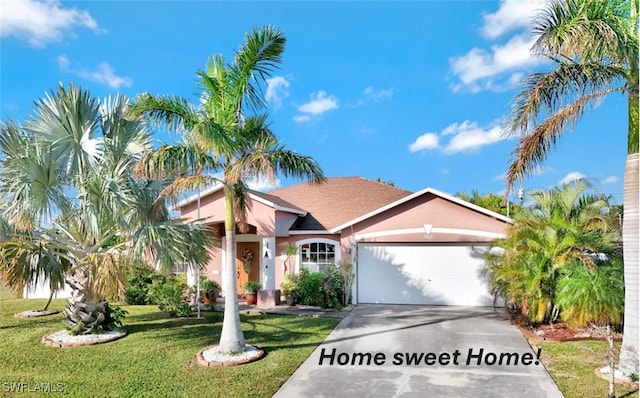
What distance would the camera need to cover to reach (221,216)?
54.6 feet

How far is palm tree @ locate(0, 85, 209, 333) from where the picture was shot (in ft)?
29.9

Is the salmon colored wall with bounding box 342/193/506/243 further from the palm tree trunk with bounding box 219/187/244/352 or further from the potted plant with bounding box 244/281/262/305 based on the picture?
the palm tree trunk with bounding box 219/187/244/352

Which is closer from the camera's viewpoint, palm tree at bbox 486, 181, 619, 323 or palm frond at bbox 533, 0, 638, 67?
palm frond at bbox 533, 0, 638, 67

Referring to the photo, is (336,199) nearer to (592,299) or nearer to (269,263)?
(269,263)

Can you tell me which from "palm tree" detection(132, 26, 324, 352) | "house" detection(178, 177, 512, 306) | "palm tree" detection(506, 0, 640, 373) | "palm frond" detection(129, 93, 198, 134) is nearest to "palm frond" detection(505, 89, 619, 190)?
"palm tree" detection(506, 0, 640, 373)

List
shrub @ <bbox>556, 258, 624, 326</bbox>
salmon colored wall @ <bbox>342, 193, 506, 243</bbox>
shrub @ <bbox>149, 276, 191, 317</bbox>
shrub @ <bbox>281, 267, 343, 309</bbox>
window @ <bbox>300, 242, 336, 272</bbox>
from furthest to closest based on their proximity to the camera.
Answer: window @ <bbox>300, 242, 336, 272</bbox> < salmon colored wall @ <bbox>342, 193, 506, 243</bbox> < shrub @ <bbox>281, 267, 343, 309</bbox> < shrub @ <bbox>149, 276, 191, 317</bbox> < shrub @ <bbox>556, 258, 624, 326</bbox>

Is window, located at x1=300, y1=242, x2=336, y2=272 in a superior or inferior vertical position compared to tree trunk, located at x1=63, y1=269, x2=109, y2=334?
superior

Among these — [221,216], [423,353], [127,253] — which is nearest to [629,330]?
[423,353]

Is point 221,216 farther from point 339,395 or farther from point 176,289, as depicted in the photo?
point 339,395

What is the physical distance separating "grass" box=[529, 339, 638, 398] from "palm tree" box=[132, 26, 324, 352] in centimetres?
613

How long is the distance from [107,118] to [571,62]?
34.8 feet

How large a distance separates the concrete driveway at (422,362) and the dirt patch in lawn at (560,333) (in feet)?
1.39

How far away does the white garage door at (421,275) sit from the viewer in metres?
15.0

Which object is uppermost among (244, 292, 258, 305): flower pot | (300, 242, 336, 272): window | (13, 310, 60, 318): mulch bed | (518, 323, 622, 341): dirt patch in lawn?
(300, 242, 336, 272): window
